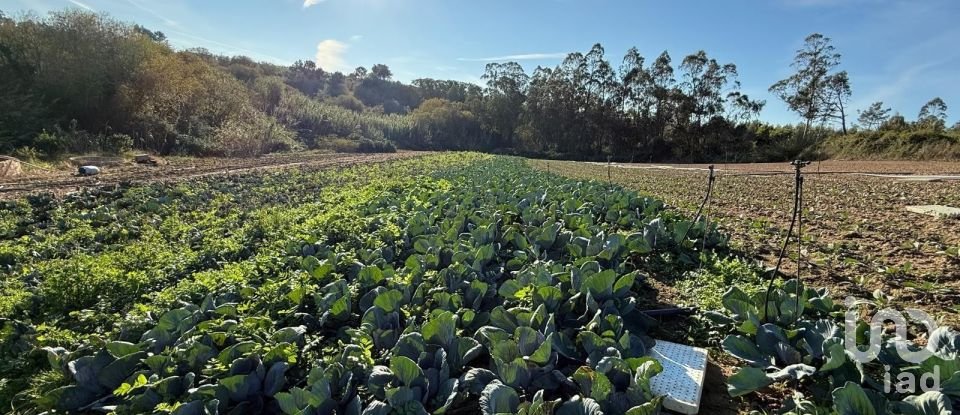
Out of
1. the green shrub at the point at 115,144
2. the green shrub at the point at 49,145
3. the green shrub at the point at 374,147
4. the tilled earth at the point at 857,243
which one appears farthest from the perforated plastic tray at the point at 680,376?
the green shrub at the point at 374,147

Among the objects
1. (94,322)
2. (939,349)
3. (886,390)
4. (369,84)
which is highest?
(369,84)

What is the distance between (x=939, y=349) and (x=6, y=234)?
8881 millimetres

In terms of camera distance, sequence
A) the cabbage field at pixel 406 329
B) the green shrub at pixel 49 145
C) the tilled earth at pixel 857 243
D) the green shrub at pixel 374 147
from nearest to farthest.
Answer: the cabbage field at pixel 406 329, the tilled earth at pixel 857 243, the green shrub at pixel 49 145, the green shrub at pixel 374 147

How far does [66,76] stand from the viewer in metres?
19.3

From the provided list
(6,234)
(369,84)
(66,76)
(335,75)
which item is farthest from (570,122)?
(335,75)

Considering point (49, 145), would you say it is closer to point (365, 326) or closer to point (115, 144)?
point (115, 144)

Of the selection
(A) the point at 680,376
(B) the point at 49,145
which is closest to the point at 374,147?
(B) the point at 49,145

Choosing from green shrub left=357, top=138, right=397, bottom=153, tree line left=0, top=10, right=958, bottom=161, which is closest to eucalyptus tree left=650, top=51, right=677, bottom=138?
tree line left=0, top=10, right=958, bottom=161

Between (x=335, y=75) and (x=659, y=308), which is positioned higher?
(x=335, y=75)

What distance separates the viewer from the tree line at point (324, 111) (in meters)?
19.0

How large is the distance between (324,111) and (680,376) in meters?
41.9

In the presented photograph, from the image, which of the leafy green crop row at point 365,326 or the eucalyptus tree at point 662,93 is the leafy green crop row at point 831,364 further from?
the eucalyptus tree at point 662,93

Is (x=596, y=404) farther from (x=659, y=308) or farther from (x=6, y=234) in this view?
(x=6, y=234)

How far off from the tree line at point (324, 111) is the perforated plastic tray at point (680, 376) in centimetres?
803
